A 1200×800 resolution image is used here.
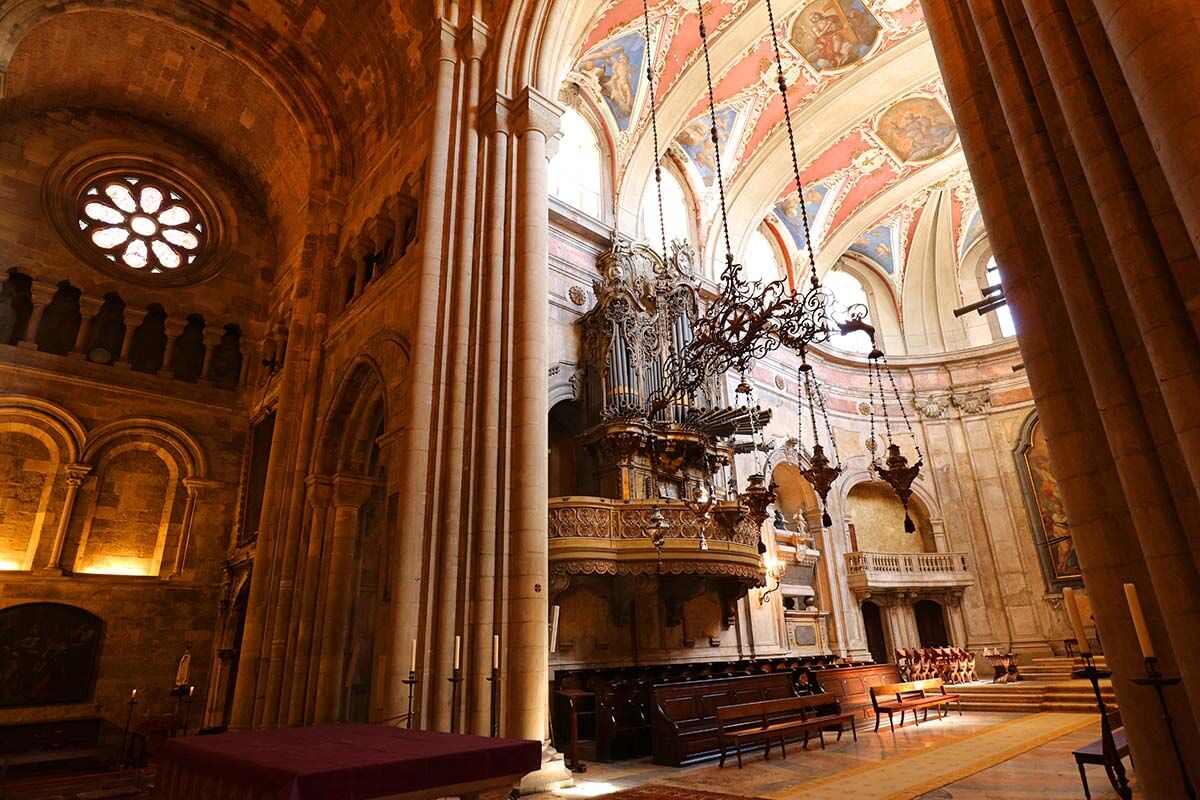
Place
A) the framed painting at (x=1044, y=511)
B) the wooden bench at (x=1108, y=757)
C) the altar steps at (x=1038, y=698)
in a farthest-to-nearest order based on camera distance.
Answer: the framed painting at (x=1044, y=511), the altar steps at (x=1038, y=698), the wooden bench at (x=1108, y=757)

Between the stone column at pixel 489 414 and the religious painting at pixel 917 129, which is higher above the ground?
the religious painting at pixel 917 129

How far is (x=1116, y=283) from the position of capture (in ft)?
11.9

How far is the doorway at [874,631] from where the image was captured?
717 inches

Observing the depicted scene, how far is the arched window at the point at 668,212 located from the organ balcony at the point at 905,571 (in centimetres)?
974

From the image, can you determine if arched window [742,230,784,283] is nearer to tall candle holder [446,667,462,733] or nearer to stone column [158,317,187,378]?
stone column [158,317,187,378]

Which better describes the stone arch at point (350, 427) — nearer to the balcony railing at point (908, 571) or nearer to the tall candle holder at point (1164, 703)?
the tall candle holder at point (1164, 703)

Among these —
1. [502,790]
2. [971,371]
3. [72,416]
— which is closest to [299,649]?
[72,416]

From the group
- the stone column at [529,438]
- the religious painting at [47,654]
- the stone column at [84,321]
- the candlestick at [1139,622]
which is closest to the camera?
the candlestick at [1139,622]

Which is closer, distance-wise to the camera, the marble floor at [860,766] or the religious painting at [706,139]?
the marble floor at [860,766]

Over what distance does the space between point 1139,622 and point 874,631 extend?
17000mm

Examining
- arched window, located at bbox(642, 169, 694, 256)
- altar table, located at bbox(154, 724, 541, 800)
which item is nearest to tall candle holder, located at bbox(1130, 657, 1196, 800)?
altar table, located at bbox(154, 724, 541, 800)

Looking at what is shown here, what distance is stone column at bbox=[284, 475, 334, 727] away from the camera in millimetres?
9820

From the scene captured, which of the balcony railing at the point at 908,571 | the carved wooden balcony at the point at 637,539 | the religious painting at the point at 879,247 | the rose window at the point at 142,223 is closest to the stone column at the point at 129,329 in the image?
the rose window at the point at 142,223

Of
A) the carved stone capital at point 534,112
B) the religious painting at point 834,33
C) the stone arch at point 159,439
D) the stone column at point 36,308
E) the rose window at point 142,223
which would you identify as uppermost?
the religious painting at point 834,33
